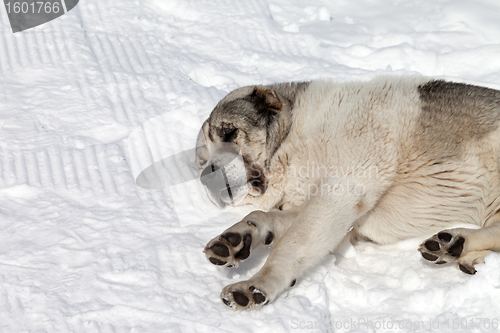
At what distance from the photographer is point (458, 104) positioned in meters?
3.08

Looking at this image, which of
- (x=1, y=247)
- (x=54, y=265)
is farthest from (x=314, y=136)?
(x=1, y=247)

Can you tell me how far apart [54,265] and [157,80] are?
112 inches

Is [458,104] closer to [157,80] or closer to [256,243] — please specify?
[256,243]

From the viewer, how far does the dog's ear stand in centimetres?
337

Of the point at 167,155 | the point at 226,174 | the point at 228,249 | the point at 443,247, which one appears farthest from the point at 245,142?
the point at 443,247

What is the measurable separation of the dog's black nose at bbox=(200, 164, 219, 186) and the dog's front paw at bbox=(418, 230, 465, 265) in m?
1.49

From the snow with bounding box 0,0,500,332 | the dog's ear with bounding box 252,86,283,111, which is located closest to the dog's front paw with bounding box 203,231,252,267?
Result: the snow with bounding box 0,0,500,332

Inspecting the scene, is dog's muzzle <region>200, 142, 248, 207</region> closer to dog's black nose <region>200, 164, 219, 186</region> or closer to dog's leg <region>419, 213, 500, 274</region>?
dog's black nose <region>200, 164, 219, 186</region>

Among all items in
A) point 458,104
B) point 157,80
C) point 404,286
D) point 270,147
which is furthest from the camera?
point 157,80

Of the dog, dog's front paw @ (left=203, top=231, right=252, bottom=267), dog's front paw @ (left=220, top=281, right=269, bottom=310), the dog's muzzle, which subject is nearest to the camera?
dog's front paw @ (left=220, top=281, right=269, bottom=310)

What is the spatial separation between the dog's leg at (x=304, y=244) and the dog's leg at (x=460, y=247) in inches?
19.2

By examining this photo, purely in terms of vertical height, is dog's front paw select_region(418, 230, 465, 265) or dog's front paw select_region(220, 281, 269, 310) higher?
dog's front paw select_region(418, 230, 465, 265)

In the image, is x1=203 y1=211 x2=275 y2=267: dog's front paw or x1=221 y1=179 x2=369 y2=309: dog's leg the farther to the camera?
x1=203 y1=211 x2=275 y2=267: dog's front paw

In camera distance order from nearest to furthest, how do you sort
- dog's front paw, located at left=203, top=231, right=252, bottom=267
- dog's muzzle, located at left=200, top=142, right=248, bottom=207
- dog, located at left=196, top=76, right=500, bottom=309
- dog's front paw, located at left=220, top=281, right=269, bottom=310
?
dog's front paw, located at left=220, top=281, right=269, bottom=310, dog's front paw, located at left=203, top=231, right=252, bottom=267, dog, located at left=196, top=76, right=500, bottom=309, dog's muzzle, located at left=200, top=142, right=248, bottom=207
